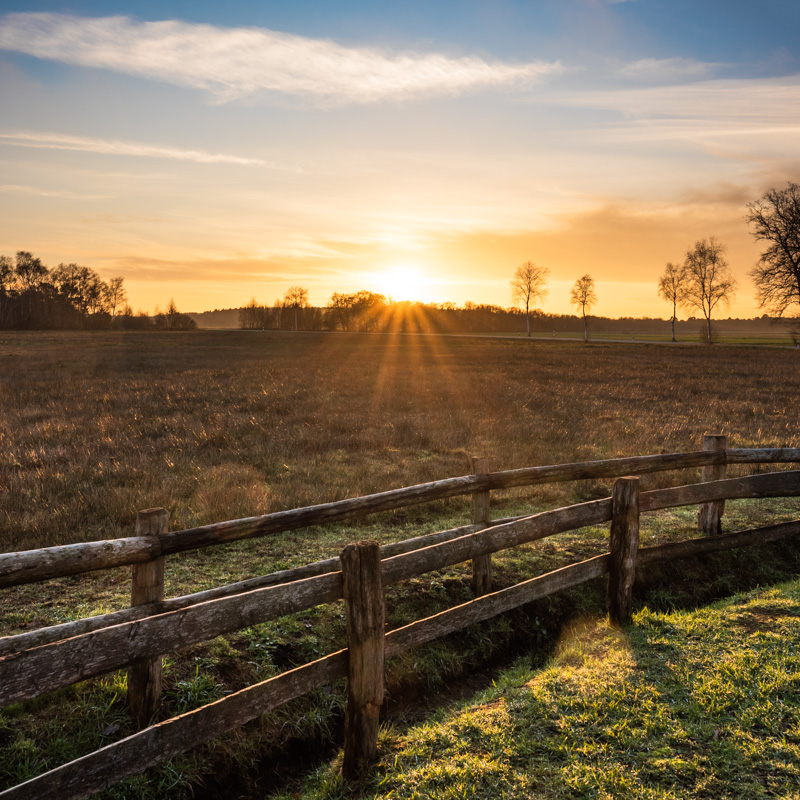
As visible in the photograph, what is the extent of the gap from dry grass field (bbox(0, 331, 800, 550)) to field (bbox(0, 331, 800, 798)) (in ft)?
0.25

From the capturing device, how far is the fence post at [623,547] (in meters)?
5.39

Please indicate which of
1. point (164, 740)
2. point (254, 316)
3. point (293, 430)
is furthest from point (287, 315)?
point (164, 740)

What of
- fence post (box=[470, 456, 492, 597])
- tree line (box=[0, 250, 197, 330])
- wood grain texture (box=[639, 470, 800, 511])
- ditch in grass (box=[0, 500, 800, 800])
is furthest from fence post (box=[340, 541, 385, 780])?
tree line (box=[0, 250, 197, 330])

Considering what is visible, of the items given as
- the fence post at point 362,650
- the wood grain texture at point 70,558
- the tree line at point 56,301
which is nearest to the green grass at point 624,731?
the fence post at point 362,650

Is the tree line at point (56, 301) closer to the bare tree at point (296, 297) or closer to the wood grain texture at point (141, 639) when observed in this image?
the bare tree at point (296, 297)

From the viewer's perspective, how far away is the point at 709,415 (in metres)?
18.2

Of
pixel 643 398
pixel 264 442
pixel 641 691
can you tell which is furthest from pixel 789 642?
pixel 643 398

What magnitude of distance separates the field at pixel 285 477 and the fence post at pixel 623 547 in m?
0.95

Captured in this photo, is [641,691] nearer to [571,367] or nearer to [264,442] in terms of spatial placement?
[264,442]

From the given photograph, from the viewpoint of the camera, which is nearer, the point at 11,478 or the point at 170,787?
the point at 170,787

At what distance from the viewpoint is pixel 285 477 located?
10.8 m

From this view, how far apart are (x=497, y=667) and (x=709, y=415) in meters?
15.7

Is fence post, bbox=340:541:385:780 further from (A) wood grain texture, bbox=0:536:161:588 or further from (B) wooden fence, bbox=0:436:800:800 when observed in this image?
(A) wood grain texture, bbox=0:536:161:588

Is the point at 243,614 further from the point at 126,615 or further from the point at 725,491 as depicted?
the point at 725,491
